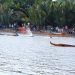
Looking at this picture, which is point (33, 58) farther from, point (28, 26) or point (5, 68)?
point (28, 26)

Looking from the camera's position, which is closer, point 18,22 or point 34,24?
point 34,24

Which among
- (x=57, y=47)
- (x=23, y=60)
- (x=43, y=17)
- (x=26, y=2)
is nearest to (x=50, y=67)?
(x=23, y=60)

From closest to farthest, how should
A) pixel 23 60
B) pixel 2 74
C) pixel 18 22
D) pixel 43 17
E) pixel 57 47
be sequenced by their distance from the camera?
pixel 2 74 < pixel 23 60 < pixel 57 47 < pixel 43 17 < pixel 18 22

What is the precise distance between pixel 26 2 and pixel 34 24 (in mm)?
17938

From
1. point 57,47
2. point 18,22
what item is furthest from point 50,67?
point 18,22

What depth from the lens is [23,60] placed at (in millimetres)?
40812

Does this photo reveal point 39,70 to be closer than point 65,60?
Yes

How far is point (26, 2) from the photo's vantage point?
394ft

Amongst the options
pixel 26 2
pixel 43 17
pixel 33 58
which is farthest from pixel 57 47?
pixel 26 2

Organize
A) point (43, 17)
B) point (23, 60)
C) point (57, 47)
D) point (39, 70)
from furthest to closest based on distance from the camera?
point (43, 17), point (57, 47), point (23, 60), point (39, 70)

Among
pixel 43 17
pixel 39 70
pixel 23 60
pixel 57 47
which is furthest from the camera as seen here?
pixel 43 17

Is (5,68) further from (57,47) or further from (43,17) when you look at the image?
(43,17)

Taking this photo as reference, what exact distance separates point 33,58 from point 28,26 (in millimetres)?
62629

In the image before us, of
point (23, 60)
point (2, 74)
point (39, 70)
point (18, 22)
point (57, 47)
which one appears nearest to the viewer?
point (2, 74)
